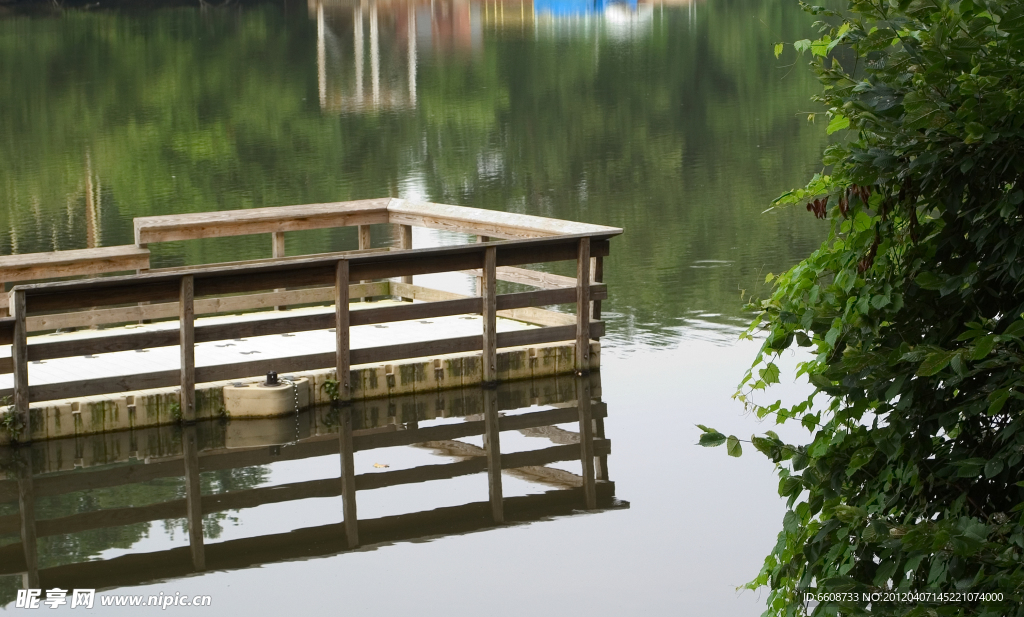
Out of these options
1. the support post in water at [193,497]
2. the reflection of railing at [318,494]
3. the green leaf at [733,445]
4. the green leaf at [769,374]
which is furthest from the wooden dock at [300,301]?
the green leaf at [733,445]

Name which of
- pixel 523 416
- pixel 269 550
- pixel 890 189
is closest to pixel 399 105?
pixel 523 416

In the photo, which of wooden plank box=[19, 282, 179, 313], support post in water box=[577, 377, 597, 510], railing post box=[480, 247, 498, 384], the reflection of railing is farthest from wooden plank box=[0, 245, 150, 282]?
support post in water box=[577, 377, 597, 510]

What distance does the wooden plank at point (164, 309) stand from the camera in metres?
12.0

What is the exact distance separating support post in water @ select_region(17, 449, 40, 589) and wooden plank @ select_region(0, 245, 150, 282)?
2.26 m

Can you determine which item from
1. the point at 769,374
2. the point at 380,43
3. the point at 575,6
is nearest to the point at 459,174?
the point at 769,374

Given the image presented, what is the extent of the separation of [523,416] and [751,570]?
347cm

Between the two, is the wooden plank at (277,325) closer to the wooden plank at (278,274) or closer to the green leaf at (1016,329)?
the wooden plank at (278,274)

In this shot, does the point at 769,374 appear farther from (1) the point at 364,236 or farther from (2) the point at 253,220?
(1) the point at 364,236

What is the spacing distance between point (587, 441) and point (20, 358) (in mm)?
4165

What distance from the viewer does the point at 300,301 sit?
1270 cm

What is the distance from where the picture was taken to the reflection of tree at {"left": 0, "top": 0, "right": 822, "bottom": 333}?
2266cm

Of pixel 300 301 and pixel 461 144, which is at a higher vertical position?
pixel 461 144

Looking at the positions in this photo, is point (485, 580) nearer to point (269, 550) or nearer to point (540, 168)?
point (269, 550)

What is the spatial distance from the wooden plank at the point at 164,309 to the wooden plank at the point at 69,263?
406 mm
